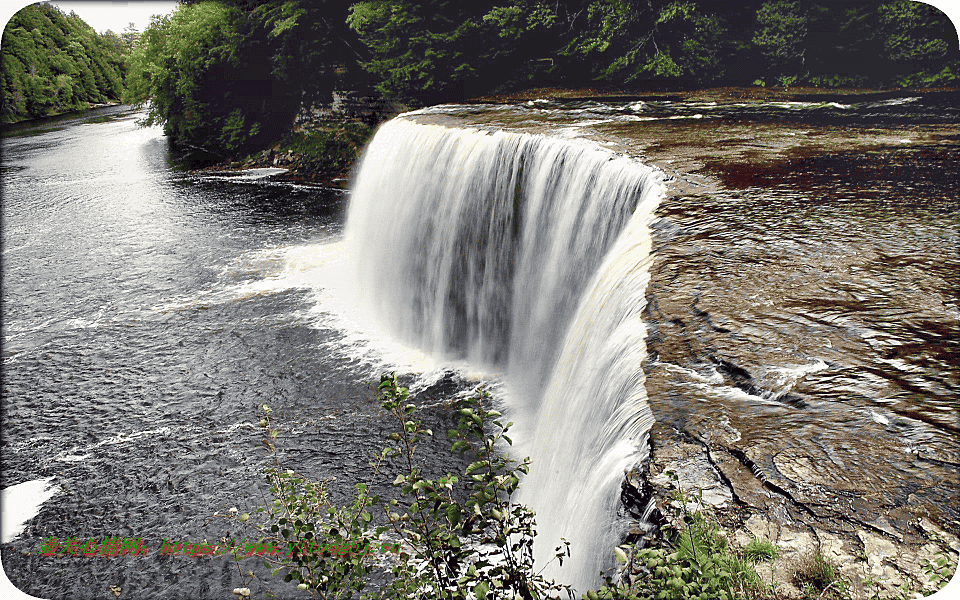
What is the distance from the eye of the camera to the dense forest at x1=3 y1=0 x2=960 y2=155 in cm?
1318

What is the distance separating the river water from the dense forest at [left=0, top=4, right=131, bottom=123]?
684 inches

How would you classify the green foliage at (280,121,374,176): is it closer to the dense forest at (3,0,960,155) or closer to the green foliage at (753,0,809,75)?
the dense forest at (3,0,960,155)

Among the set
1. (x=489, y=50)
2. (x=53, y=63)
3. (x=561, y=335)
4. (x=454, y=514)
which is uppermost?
(x=53, y=63)

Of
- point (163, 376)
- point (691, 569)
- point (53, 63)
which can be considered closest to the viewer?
point (691, 569)

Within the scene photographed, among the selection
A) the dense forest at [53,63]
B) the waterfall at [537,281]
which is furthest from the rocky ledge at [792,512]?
the dense forest at [53,63]

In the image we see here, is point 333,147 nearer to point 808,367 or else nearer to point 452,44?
point 452,44

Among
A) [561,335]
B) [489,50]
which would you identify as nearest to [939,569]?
[561,335]

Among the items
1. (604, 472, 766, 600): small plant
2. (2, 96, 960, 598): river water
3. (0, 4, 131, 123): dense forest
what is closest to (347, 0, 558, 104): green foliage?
(2, 96, 960, 598): river water

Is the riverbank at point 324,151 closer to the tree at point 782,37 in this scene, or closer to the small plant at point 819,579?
the tree at point 782,37

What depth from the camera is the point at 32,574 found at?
16.2 feet

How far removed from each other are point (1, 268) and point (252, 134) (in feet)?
33.5

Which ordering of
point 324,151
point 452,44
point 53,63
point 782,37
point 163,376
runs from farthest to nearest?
point 53,63, point 324,151, point 452,44, point 782,37, point 163,376

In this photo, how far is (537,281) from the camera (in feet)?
24.7

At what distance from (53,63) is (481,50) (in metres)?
21.8
